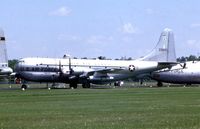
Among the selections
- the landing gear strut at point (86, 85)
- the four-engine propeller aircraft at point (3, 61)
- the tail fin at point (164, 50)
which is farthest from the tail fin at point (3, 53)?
the tail fin at point (164, 50)

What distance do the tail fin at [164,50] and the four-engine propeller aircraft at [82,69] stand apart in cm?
24

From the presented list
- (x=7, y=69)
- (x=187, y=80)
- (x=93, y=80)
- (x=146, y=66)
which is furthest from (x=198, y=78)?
(x=7, y=69)

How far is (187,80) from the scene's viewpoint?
11294 cm

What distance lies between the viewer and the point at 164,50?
362ft

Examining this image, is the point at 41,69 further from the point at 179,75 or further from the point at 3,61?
the point at 179,75

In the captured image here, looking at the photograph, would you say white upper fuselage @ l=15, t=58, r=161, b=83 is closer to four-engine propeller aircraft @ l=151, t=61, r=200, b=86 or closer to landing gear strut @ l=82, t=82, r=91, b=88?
landing gear strut @ l=82, t=82, r=91, b=88

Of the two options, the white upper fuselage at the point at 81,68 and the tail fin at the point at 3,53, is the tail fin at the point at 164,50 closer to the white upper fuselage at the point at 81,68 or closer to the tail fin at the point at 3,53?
the white upper fuselage at the point at 81,68

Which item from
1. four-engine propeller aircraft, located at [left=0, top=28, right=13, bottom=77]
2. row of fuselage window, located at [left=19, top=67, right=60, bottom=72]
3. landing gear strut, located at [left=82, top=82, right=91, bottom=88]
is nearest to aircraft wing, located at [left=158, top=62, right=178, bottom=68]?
landing gear strut, located at [left=82, top=82, right=91, bottom=88]

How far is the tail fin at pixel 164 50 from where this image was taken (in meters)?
108

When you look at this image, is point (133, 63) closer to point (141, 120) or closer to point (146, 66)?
point (146, 66)

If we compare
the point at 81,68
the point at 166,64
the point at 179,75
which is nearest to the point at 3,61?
the point at 81,68

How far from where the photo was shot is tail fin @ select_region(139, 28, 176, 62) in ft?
356

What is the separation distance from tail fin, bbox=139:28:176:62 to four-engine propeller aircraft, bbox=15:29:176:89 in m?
0.24

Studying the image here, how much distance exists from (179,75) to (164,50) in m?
6.19
